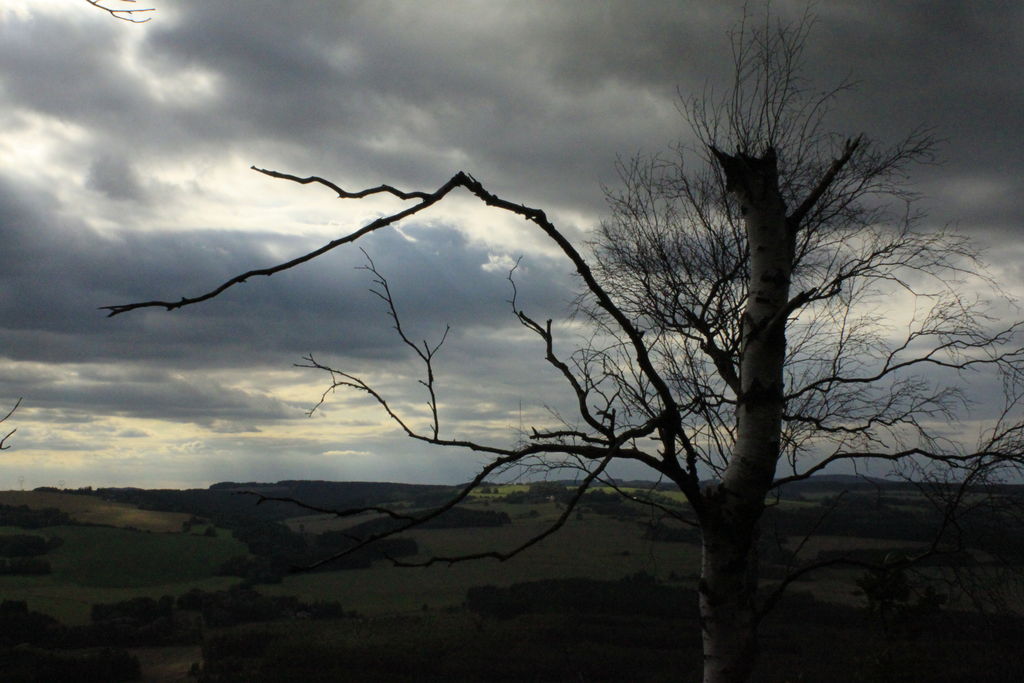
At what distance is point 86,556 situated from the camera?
215 ft

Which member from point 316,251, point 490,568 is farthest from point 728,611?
point 490,568

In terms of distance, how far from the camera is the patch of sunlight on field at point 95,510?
7319 centimetres

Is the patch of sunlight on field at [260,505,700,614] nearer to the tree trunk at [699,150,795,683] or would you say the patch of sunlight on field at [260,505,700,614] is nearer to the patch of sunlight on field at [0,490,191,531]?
the patch of sunlight on field at [0,490,191,531]

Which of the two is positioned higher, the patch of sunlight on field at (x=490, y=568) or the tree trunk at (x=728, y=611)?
the tree trunk at (x=728, y=611)

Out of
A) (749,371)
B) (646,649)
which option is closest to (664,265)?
(749,371)

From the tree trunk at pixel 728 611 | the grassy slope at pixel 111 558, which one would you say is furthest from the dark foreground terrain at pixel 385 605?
the tree trunk at pixel 728 611

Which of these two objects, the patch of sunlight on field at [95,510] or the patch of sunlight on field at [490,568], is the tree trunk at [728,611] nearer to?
the patch of sunlight on field at [490,568]

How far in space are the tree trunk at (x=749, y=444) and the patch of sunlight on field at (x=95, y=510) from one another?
8396cm

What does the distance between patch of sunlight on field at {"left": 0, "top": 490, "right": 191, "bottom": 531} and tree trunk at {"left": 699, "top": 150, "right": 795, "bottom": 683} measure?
8396cm

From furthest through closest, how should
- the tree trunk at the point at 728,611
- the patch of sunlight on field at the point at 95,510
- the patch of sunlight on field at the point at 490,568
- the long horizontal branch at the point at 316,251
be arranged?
1. the patch of sunlight on field at the point at 95,510
2. the patch of sunlight on field at the point at 490,568
3. the tree trunk at the point at 728,611
4. the long horizontal branch at the point at 316,251

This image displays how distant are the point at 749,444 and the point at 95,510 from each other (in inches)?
3510

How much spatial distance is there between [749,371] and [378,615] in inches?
2432

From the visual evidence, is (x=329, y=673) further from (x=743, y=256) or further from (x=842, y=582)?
(x=842, y=582)

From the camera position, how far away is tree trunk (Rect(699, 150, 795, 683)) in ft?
9.96
